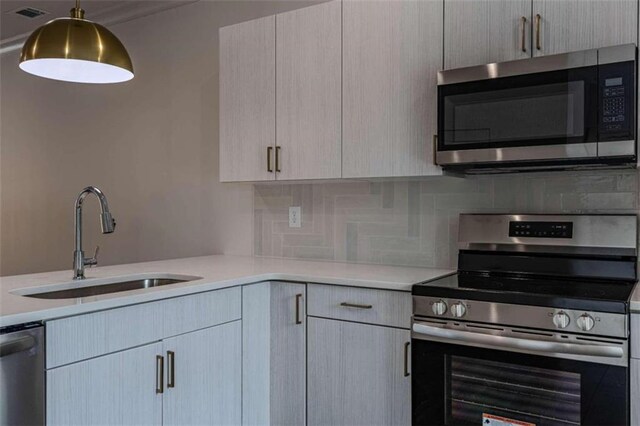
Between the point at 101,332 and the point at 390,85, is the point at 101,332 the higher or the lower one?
the lower one

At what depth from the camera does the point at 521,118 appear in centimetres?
191

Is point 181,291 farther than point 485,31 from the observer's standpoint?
No

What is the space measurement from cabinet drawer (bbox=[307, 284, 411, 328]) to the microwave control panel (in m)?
0.86

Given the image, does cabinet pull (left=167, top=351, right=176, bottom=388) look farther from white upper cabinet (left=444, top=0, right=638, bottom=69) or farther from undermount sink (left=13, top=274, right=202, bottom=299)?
white upper cabinet (left=444, top=0, right=638, bottom=69)

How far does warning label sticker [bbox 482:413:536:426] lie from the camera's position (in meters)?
1.67

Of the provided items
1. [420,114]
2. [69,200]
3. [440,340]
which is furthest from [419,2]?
[69,200]

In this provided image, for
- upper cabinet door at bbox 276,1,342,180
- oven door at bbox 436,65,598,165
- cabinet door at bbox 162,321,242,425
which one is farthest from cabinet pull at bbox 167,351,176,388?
oven door at bbox 436,65,598,165

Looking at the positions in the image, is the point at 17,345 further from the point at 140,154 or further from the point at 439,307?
the point at 140,154

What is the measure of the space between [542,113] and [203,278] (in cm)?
138

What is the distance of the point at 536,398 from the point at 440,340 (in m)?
0.33

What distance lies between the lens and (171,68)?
11.1 feet

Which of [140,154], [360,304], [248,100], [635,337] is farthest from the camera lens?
[140,154]

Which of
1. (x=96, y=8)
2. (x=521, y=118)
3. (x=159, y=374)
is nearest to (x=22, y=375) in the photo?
(x=159, y=374)

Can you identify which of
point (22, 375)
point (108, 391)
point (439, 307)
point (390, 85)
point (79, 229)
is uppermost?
point (390, 85)
